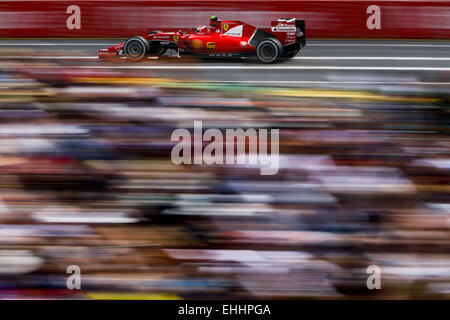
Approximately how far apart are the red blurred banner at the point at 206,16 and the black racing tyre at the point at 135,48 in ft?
13.6

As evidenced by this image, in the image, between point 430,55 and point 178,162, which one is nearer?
point 178,162

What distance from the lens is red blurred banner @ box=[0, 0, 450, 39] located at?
14383 millimetres

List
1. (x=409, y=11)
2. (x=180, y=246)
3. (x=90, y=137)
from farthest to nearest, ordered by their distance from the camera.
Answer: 1. (x=409, y=11)
2. (x=90, y=137)
3. (x=180, y=246)

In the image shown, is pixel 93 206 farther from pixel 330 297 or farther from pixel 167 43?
pixel 167 43

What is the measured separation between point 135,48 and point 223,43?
1.57 m

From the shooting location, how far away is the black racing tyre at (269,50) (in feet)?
35.1

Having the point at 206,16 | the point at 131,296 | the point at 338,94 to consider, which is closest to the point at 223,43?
the point at 206,16

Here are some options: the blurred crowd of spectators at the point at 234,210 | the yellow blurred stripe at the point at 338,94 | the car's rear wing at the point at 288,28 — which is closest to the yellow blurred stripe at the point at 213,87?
the yellow blurred stripe at the point at 338,94

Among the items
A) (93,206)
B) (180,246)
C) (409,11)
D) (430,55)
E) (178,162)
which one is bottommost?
(180,246)

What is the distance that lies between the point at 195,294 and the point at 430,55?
1087cm

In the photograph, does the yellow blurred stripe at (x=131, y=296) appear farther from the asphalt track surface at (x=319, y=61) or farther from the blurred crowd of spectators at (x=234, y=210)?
the asphalt track surface at (x=319, y=61)

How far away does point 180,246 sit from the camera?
2.50 metres

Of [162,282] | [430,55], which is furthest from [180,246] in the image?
[430,55]

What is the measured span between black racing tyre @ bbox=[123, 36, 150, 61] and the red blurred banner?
163 inches
